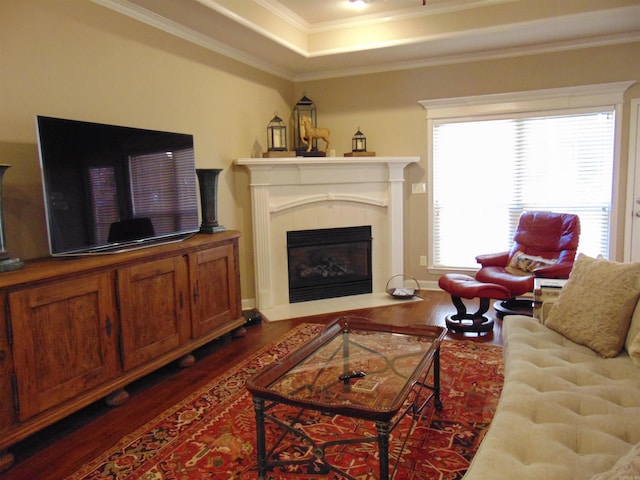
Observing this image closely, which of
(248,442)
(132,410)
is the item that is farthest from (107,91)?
(248,442)

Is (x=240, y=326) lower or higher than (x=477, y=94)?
lower

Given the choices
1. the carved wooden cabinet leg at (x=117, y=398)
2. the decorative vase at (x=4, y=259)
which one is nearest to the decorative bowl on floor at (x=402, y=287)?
the carved wooden cabinet leg at (x=117, y=398)

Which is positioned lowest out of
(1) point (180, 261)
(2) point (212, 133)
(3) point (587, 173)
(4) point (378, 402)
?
(4) point (378, 402)

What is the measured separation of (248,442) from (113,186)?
1.79 metres

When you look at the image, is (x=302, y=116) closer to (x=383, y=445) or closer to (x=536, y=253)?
(x=536, y=253)

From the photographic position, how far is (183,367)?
3264mm

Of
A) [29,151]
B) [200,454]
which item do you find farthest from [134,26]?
[200,454]

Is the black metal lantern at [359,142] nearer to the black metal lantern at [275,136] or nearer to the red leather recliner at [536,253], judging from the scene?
the black metal lantern at [275,136]

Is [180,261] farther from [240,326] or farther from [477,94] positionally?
A: [477,94]

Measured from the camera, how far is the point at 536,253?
14.3ft

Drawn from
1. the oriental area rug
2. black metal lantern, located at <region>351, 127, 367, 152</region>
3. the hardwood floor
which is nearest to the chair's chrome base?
A: the hardwood floor

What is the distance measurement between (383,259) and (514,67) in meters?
2.45

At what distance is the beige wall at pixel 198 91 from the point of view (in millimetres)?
2656

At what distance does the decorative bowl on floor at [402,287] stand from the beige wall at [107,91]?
5.13 ft
